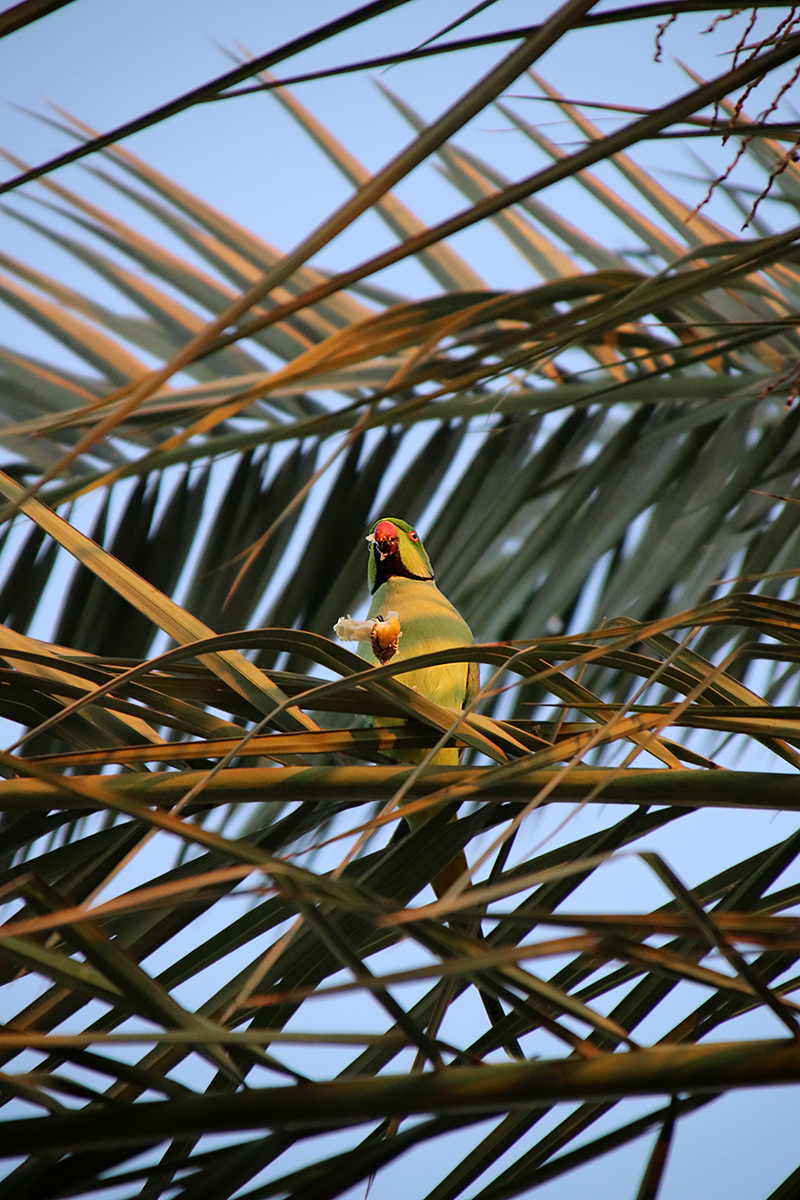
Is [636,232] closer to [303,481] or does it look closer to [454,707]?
[303,481]

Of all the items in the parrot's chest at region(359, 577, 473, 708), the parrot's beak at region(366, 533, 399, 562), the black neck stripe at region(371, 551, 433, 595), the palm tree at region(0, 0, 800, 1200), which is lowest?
the palm tree at region(0, 0, 800, 1200)

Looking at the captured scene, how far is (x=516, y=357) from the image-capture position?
0.47m

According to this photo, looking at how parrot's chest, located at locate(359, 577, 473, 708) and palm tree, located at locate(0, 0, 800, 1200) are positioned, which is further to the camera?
parrot's chest, located at locate(359, 577, 473, 708)

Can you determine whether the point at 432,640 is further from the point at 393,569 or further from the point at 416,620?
the point at 393,569

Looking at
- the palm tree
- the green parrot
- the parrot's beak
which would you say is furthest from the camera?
the parrot's beak

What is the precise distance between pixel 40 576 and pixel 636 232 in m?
0.95

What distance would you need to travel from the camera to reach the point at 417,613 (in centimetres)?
90

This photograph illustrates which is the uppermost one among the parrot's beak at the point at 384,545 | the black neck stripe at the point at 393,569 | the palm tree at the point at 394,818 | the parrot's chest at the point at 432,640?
the parrot's beak at the point at 384,545

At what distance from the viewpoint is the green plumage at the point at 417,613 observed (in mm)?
870

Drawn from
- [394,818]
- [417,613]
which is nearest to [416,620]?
[417,613]

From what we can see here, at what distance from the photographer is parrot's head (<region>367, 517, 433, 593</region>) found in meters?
0.98

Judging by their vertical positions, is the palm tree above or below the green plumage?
below

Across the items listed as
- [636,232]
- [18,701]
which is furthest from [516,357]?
[636,232]

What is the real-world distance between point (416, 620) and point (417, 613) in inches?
0.5
